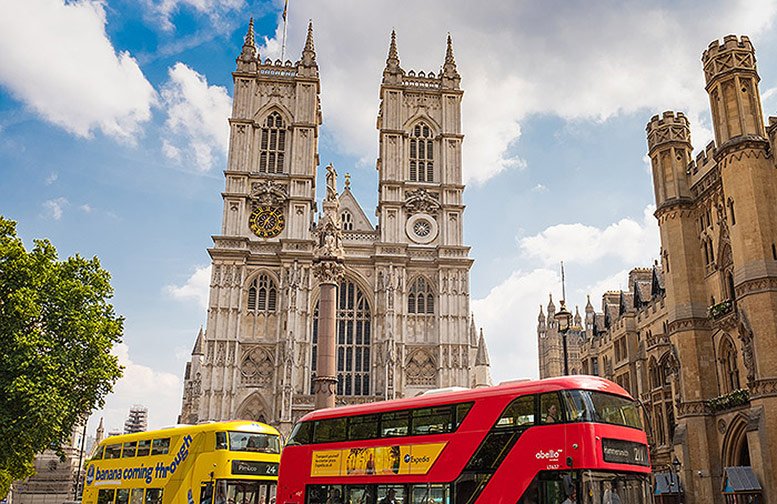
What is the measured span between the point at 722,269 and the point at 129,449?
23350mm

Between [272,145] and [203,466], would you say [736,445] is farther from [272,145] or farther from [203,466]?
[272,145]

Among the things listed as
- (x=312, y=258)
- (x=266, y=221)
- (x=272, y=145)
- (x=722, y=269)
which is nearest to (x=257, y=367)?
(x=312, y=258)

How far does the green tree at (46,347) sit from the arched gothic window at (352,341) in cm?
2212

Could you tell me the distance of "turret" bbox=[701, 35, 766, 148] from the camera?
26.6m

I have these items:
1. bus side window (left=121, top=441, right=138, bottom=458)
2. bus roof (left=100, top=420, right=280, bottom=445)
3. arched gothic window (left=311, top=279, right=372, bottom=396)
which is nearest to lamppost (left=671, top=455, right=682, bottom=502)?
bus roof (left=100, top=420, right=280, bottom=445)

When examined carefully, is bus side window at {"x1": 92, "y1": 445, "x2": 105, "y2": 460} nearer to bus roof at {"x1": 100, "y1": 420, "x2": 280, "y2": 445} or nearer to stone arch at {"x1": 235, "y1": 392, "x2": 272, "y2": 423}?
bus roof at {"x1": 100, "y1": 420, "x2": 280, "y2": 445}

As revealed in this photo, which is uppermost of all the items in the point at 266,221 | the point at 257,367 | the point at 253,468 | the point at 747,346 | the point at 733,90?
the point at 266,221

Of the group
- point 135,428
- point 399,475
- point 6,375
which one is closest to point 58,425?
point 6,375

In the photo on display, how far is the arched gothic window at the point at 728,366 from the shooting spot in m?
27.2

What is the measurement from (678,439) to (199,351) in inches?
1929

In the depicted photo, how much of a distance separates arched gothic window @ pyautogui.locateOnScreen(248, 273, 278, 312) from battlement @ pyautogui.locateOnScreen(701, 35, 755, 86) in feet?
108

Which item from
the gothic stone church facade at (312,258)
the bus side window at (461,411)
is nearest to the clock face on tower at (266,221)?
the gothic stone church facade at (312,258)

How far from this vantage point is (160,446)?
2111 centimetres

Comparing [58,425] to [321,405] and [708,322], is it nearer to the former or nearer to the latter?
[321,405]
